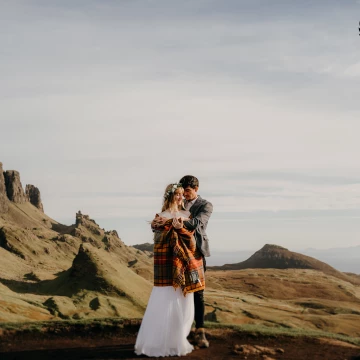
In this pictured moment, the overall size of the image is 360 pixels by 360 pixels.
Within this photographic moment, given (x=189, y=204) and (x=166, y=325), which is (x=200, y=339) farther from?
(x=189, y=204)

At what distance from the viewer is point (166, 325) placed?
28.7ft

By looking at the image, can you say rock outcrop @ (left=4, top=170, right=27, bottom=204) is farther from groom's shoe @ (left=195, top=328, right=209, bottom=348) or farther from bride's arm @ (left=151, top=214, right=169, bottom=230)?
bride's arm @ (left=151, top=214, right=169, bottom=230)

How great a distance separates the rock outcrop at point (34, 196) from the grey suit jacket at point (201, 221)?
405 feet

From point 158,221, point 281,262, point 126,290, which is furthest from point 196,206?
point 281,262

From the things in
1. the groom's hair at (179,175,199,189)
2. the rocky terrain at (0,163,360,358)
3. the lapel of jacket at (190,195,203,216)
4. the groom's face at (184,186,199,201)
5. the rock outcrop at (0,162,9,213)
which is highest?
A: the rock outcrop at (0,162,9,213)

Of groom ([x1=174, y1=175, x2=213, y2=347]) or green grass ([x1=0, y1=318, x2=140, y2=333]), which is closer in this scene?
groom ([x1=174, y1=175, x2=213, y2=347])

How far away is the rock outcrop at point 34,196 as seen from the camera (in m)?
127

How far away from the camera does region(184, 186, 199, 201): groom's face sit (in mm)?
9289

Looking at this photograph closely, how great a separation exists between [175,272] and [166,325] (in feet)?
3.29

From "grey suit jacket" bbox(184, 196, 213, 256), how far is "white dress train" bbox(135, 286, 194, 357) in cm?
100

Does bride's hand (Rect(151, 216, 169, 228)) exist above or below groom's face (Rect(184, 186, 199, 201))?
below

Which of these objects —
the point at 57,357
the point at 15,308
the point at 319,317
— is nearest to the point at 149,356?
the point at 57,357

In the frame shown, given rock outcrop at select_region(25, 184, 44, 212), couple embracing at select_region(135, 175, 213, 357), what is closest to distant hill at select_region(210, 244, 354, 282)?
rock outcrop at select_region(25, 184, 44, 212)

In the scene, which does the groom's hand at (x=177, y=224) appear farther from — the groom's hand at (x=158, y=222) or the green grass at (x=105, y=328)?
the green grass at (x=105, y=328)
